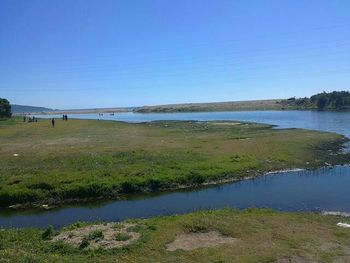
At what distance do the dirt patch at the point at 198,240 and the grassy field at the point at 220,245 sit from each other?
0.17m

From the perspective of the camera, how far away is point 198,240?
1745cm

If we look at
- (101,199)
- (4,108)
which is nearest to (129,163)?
(101,199)

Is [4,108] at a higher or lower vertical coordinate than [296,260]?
higher

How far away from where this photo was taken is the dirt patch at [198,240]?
16.7 m

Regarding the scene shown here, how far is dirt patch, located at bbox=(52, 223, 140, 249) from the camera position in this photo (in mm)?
17000

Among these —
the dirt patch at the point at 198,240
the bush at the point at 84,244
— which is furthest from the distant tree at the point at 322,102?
the bush at the point at 84,244

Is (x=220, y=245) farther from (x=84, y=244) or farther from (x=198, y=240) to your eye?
(x=84, y=244)

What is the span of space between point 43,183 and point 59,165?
6.22m

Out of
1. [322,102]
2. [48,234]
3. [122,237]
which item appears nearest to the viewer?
[122,237]

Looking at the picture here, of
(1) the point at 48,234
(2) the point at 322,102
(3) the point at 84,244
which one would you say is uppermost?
(2) the point at 322,102

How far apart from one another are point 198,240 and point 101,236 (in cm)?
427

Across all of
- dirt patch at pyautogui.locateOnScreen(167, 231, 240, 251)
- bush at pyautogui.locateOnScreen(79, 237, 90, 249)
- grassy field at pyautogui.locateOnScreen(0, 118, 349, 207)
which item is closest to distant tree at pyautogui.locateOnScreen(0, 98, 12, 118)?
grassy field at pyautogui.locateOnScreen(0, 118, 349, 207)

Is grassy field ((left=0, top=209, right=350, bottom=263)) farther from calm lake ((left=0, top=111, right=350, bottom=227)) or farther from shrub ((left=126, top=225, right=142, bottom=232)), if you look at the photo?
calm lake ((left=0, top=111, right=350, bottom=227))

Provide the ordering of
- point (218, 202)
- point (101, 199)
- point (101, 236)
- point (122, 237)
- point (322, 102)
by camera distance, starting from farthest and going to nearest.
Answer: point (322, 102) < point (101, 199) < point (218, 202) < point (101, 236) < point (122, 237)
